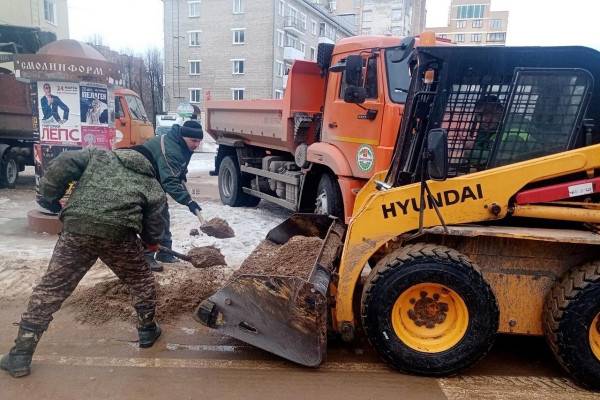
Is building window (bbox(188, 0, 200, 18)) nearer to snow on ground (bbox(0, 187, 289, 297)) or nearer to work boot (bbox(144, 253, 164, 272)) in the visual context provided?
snow on ground (bbox(0, 187, 289, 297))

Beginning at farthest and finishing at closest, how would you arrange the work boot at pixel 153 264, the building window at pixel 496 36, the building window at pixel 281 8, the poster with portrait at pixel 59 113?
1. the building window at pixel 496 36
2. the building window at pixel 281 8
3. the poster with portrait at pixel 59 113
4. the work boot at pixel 153 264

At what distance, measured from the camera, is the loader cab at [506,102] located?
3297 millimetres

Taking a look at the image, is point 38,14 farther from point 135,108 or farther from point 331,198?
point 331,198

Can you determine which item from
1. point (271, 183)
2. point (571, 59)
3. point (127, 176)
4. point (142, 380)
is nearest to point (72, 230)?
point (127, 176)

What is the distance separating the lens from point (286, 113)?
24.5 ft

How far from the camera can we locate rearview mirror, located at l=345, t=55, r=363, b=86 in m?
5.59

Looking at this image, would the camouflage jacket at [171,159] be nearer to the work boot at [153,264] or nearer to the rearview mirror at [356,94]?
the work boot at [153,264]

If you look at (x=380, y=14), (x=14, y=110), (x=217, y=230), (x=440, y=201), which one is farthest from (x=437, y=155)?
(x=380, y=14)

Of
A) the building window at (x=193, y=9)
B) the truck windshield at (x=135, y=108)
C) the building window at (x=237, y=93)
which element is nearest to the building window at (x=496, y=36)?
the building window at (x=237, y=93)

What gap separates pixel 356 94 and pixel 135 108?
8943mm

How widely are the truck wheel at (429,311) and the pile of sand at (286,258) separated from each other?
0.69 metres

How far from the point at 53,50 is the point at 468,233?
25.1 feet

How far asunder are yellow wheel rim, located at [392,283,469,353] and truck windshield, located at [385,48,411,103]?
289 cm

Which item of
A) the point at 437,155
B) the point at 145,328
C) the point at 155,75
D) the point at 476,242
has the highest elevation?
the point at 155,75
